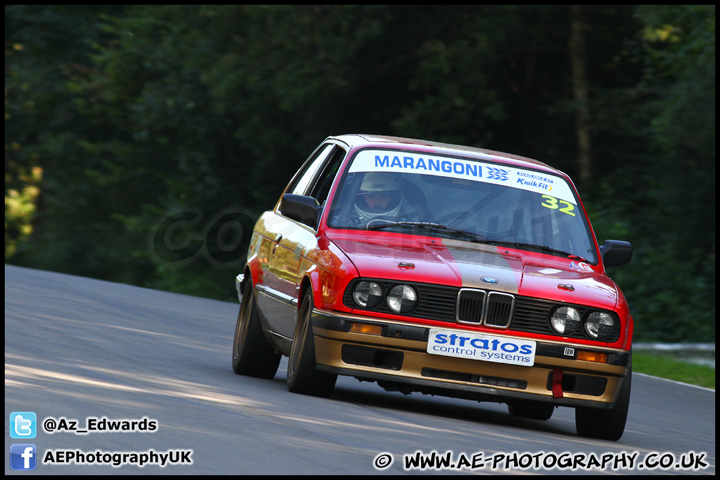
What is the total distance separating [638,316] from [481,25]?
27.1 feet

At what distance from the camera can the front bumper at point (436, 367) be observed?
329 inches

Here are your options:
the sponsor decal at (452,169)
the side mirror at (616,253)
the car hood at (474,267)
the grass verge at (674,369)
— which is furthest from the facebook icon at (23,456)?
the grass verge at (674,369)

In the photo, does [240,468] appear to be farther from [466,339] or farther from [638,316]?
[638,316]

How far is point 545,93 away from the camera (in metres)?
30.3

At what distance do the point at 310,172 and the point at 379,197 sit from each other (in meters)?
1.56

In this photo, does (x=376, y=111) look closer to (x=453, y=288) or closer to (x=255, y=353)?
(x=255, y=353)

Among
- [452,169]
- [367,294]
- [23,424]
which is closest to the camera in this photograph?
[23,424]

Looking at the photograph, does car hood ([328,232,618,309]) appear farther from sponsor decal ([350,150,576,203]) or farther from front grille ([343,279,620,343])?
sponsor decal ([350,150,576,203])

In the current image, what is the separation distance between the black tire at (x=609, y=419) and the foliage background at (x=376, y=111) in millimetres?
14278

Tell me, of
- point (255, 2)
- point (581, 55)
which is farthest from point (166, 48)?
point (581, 55)

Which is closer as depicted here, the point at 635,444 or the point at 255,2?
the point at 635,444

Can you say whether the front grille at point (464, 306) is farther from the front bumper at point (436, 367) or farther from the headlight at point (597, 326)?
the headlight at point (597, 326)

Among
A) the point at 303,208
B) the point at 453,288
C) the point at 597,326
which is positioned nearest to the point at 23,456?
the point at 453,288

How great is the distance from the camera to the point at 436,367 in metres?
8.36
